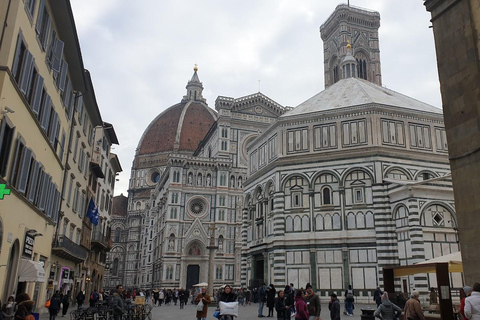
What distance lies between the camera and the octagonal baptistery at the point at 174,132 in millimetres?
101062

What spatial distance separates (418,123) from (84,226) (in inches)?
937

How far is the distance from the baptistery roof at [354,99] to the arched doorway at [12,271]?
68.4 feet

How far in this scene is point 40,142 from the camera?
15992 mm

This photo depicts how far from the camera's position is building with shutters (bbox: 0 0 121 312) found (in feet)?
40.0

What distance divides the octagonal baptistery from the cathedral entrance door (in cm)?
4366

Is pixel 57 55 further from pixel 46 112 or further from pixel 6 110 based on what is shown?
pixel 6 110

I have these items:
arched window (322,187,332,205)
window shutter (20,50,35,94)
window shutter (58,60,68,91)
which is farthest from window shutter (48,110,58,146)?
arched window (322,187,332,205)

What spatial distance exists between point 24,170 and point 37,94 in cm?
257

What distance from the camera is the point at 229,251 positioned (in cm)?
5719

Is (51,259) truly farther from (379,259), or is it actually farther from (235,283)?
(235,283)

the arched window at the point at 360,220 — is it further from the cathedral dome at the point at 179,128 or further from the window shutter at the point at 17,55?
the cathedral dome at the point at 179,128

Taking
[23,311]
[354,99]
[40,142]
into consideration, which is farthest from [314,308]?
[354,99]

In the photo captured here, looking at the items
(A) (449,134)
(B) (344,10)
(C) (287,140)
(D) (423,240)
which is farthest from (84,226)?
(B) (344,10)

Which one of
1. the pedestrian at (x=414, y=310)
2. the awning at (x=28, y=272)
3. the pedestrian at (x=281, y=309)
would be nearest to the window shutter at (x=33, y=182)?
the awning at (x=28, y=272)
